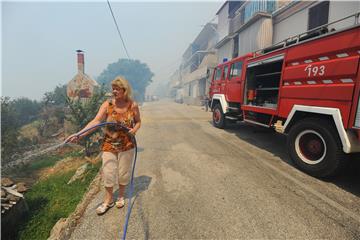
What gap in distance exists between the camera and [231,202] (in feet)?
9.20

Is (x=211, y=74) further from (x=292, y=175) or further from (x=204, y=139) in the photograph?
(x=292, y=175)

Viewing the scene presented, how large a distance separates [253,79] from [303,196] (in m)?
4.26

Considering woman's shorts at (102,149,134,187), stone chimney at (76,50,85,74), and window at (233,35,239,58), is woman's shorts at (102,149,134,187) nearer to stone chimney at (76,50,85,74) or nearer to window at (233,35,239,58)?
Answer: window at (233,35,239,58)

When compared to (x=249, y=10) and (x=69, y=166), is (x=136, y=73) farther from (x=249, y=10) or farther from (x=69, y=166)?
(x=69, y=166)

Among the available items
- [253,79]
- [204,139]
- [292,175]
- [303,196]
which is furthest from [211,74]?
[303,196]

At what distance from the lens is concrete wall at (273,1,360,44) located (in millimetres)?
7227

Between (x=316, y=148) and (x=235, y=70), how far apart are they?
415cm

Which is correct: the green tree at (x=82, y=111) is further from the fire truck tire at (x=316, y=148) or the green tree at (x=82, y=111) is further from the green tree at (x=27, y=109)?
the green tree at (x=27, y=109)

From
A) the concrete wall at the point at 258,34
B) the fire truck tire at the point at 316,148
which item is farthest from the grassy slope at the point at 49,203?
the concrete wall at the point at 258,34

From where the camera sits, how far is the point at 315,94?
11.8 ft

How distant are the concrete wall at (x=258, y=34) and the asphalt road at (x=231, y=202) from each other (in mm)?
9712

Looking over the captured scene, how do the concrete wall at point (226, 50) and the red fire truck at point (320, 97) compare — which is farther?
the concrete wall at point (226, 50)

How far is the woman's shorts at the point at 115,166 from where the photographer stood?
248 cm

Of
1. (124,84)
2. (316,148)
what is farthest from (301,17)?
(124,84)
